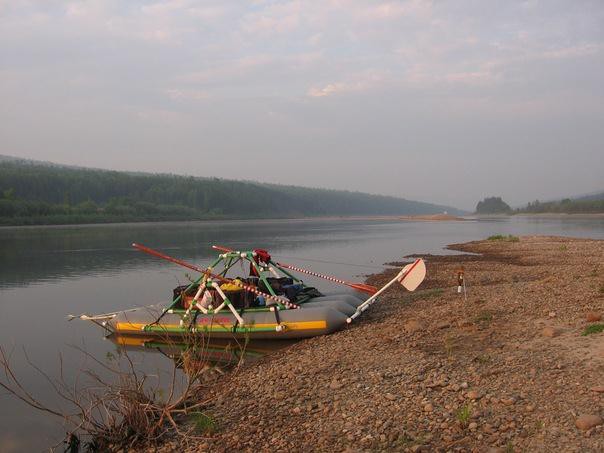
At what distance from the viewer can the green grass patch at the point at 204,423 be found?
6.63m

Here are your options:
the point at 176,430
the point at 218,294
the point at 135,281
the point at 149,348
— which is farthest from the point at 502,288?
the point at 135,281

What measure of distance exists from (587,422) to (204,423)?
14.3 feet

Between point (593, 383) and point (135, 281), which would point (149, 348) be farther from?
point (135, 281)

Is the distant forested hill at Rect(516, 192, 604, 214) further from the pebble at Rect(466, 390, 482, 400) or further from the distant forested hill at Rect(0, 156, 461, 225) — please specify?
the pebble at Rect(466, 390, 482, 400)

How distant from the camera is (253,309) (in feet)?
38.8

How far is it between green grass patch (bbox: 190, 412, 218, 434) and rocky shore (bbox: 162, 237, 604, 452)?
0.09 m

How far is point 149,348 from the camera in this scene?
13.4m

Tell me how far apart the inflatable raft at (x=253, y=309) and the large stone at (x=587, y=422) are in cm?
622

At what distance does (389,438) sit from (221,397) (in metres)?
3.03

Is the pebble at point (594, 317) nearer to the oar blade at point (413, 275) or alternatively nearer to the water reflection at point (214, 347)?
the oar blade at point (413, 275)

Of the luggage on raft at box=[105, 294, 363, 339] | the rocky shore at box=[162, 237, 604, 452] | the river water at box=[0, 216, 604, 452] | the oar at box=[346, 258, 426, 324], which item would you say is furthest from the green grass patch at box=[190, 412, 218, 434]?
the oar at box=[346, 258, 426, 324]

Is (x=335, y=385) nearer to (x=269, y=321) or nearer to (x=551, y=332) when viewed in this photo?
(x=551, y=332)

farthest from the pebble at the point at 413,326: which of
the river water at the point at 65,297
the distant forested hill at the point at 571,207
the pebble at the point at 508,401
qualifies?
the distant forested hill at the point at 571,207

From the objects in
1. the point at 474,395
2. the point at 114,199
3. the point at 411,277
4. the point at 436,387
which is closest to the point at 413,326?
the point at 411,277
